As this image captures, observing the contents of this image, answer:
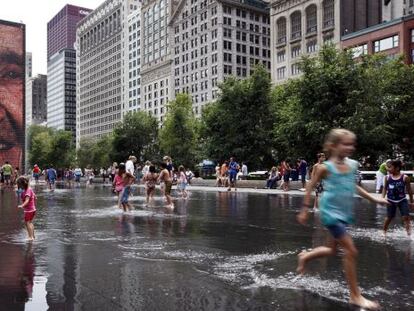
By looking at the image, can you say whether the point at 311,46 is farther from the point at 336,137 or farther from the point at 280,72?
the point at 336,137

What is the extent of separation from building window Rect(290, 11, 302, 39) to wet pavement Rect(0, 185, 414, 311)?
93287 mm

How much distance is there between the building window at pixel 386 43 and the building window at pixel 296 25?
25074 millimetres

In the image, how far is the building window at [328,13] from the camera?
94.9m

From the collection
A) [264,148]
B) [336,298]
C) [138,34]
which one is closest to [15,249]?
[336,298]

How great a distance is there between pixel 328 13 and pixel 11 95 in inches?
2359

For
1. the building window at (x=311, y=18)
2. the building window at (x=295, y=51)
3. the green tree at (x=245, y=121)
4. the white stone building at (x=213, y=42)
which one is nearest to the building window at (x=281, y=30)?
the building window at (x=295, y=51)

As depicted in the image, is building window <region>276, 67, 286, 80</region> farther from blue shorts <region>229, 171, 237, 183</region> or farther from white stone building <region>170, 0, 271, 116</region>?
blue shorts <region>229, 171, 237, 183</region>

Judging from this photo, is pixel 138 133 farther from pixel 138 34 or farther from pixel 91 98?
pixel 91 98

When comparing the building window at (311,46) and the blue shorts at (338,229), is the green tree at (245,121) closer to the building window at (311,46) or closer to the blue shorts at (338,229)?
the blue shorts at (338,229)

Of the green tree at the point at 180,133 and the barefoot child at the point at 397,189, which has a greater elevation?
the green tree at the point at 180,133

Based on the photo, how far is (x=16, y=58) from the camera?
9769cm

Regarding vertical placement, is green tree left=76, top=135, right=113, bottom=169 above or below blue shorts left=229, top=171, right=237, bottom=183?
above

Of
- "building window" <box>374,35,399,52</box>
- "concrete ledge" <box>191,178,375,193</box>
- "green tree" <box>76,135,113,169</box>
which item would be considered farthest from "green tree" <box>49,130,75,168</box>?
"concrete ledge" <box>191,178,375,193</box>

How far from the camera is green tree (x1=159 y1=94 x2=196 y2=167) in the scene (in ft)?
209
